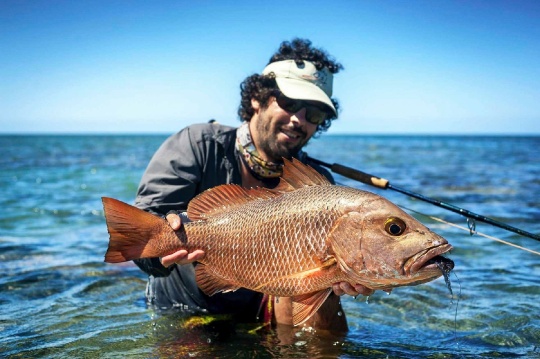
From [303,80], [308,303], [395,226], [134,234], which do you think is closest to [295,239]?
[308,303]

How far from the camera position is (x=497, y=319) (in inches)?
214

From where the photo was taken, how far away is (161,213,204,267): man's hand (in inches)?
135

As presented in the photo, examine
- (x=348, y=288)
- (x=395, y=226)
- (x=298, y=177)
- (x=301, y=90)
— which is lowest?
(x=348, y=288)

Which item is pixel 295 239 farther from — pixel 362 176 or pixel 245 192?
pixel 362 176

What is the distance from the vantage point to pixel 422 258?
2881 mm

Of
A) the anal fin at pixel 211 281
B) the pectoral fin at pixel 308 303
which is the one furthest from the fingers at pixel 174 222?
the pectoral fin at pixel 308 303

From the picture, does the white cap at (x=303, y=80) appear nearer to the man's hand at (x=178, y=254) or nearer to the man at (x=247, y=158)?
the man at (x=247, y=158)

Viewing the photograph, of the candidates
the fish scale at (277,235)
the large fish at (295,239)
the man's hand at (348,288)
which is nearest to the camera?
the large fish at (295,239)

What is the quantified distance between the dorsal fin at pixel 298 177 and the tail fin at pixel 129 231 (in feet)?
2.81

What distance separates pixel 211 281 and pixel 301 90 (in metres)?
2.19

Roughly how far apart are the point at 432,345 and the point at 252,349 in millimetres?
1616

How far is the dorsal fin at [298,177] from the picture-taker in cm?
355

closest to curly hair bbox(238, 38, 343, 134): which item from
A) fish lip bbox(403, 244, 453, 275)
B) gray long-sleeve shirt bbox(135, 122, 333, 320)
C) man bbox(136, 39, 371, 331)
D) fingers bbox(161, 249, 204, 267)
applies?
man bbox(136, 39, 371, 331)

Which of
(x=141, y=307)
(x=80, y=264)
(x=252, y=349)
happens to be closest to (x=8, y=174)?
(x=80, y=264)
